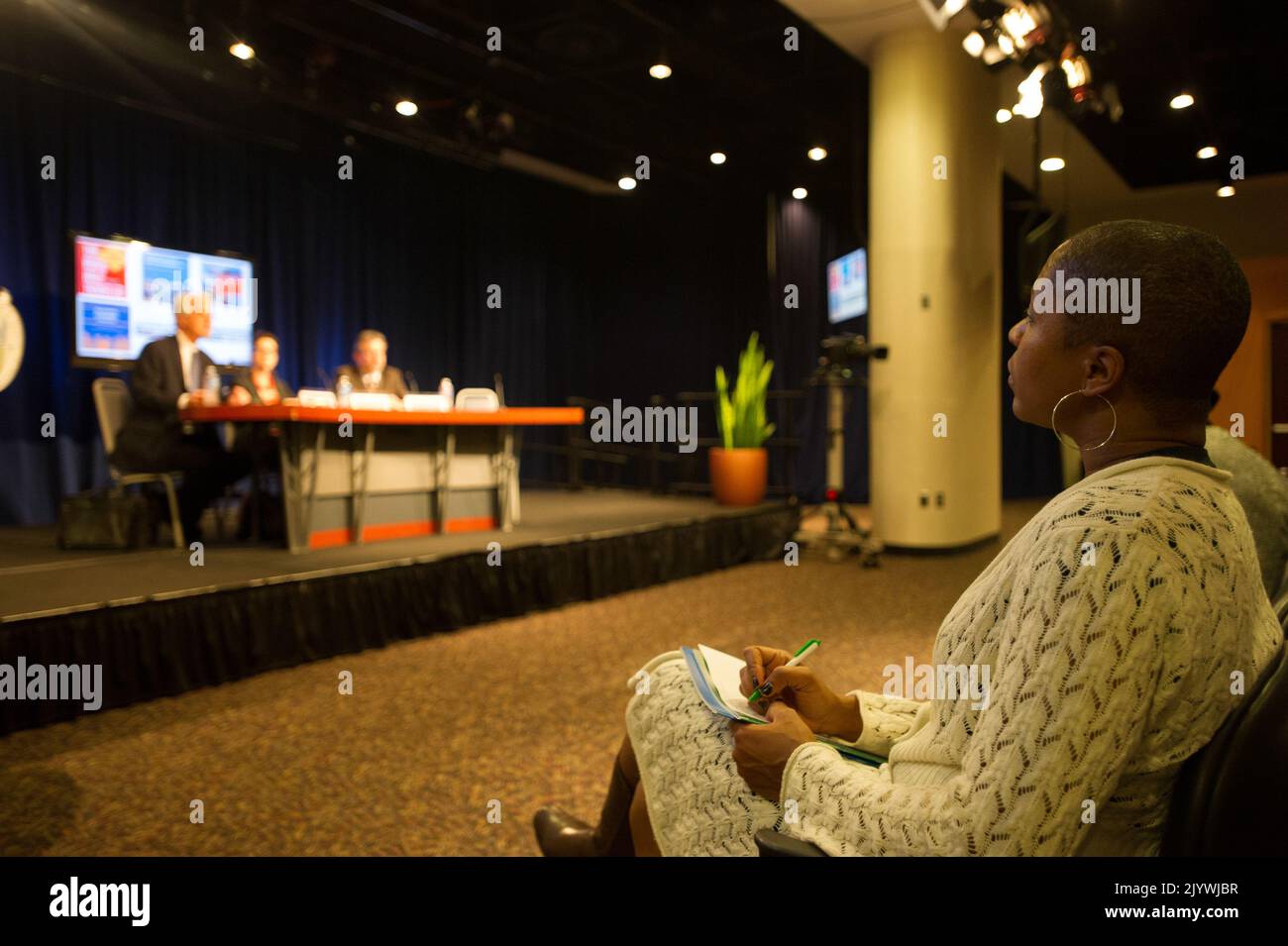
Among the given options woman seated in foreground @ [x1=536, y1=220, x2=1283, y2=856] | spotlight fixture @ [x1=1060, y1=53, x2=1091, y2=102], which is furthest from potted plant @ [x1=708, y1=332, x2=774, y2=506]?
woman seated in foreground @ [x1=536, y1=220, x2=1283, y2=856]

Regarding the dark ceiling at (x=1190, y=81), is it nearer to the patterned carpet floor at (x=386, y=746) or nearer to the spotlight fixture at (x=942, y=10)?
the spotlight fixture at (x=942, y=10)

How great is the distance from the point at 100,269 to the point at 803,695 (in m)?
6.16

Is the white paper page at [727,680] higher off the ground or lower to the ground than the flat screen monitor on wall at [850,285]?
lower

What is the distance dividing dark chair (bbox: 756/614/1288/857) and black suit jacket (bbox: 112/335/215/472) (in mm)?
4618

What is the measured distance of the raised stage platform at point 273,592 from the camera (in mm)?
2740

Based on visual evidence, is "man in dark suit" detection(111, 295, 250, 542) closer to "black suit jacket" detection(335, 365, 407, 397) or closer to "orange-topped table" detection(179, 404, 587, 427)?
"orange-topped table" detection(179, 404, 587, 427)

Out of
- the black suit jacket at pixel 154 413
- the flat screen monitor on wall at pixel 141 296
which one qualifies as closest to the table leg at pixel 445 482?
the black suit jacket at pixel 154 413

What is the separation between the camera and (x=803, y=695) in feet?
3.83

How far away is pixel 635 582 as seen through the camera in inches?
192

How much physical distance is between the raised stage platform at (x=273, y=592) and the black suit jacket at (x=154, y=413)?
0.54m

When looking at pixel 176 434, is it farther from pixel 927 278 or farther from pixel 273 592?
pixel 927 278

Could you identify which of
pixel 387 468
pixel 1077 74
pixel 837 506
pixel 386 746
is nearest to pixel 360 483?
pixel 387 468

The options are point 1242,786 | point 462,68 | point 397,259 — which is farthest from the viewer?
point 397,259
